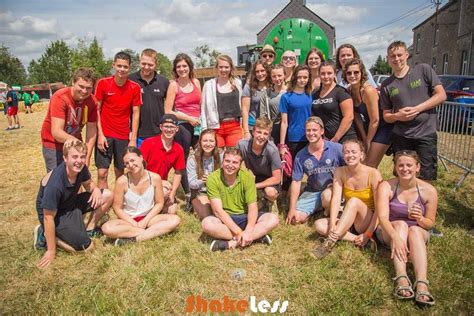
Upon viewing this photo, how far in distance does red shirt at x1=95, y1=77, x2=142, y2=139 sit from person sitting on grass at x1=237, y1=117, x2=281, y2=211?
5.42 feet

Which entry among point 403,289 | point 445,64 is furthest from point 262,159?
point 445,64

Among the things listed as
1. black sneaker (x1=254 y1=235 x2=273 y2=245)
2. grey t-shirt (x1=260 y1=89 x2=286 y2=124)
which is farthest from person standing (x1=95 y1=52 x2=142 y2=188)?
black sneaker (x1=254 y1=235 x2=273 y2=245)

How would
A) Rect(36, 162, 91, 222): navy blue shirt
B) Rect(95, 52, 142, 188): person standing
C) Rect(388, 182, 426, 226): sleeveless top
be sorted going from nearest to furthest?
Rect(388, 182, 426, 226): sleeveless top, Rect(36, 162, 91, 222): navy blue shirt, Rect(95, 52, 142, 188): person standing

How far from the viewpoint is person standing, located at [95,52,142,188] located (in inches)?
185

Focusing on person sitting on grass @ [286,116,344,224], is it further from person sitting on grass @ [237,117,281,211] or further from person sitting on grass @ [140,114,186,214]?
person sitting on grass @ [140,114,186,214]

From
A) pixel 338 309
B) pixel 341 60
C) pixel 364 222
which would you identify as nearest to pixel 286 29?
pixel 341 60

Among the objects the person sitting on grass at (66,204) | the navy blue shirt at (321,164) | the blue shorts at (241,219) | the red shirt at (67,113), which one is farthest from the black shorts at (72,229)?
the navy blue shirt at (321,164)

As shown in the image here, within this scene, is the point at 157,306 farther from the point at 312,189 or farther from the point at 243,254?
the point at 312,189

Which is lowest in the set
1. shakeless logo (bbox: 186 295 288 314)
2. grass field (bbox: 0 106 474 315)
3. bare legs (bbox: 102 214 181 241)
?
shakeless logo (bbox: 186 295 288 314)

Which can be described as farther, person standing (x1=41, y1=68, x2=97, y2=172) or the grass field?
→ person standing (x1=41, y1=68, x2=97, y2=172)

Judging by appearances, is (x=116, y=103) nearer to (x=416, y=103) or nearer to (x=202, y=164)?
(x=202, y=164)

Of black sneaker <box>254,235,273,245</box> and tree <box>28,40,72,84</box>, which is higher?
tree <box>28,40,72,84</box>

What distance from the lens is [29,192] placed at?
21.1 feet

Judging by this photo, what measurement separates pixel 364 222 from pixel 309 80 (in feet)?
6.98
